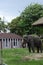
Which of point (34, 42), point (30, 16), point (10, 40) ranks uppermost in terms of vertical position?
point (30, 16)

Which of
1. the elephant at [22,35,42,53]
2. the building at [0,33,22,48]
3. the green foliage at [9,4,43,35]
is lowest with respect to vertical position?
the elephant at [22,35,42,53]

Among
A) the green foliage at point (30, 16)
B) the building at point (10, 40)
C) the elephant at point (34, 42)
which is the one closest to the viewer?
the elephant at point (34, 42)

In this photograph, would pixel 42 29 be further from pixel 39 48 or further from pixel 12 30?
pixel 12 30

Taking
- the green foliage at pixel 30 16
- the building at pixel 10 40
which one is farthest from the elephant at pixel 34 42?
the building at pixel 10 40

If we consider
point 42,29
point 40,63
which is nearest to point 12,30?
point 42,29

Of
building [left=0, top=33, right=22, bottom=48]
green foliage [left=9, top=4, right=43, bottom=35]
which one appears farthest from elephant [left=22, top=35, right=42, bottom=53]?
building [left=0, top=33, right=22, bottom=48]

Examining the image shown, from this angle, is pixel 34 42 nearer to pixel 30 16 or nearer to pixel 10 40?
pixel 30 16

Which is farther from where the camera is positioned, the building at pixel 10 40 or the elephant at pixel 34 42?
the building at pixel 10 40

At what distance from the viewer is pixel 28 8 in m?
46.3

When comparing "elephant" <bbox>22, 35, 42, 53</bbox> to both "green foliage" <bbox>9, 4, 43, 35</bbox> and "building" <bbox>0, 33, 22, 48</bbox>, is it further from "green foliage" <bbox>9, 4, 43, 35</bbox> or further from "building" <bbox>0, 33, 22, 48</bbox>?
"building" <bbox>0, 33, 22, 48</bbox>

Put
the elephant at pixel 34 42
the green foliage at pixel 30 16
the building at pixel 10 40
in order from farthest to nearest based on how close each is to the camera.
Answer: the building at pixel 10 40 < the green foliage at pixel 30 16 < the elephant at pixel 34 42

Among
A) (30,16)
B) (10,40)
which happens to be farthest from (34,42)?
(10,40)

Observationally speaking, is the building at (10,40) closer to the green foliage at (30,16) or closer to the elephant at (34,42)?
the green foliage at (30,16)

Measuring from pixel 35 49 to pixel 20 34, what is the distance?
108ft
